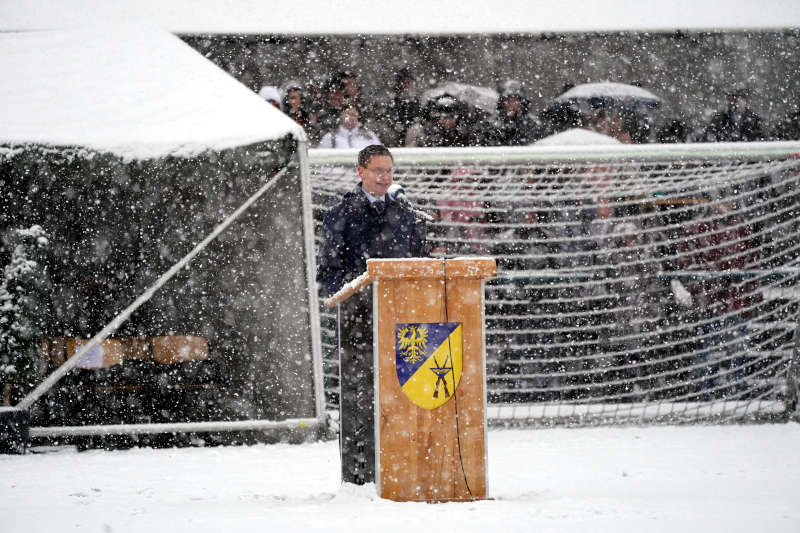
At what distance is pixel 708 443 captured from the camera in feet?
18.3

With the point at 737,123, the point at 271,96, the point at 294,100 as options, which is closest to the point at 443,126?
the point at 294,100

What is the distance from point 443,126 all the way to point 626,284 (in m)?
2.03

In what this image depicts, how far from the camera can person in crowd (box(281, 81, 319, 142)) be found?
7.89 m

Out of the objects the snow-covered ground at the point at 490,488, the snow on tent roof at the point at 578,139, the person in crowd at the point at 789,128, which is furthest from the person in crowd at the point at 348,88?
the person in crowd at the point at 789,128

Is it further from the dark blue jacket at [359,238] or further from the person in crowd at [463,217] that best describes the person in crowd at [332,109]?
the dark blue jacket at [359,238]

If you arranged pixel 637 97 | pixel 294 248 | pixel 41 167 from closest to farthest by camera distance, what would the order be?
pixel 41 167
pixel 294 248
pixel 637 97

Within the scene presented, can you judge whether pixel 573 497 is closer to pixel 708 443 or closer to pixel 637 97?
pixel 708 443

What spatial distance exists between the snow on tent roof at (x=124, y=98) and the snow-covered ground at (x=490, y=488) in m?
1.71

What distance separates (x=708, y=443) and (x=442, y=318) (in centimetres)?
290

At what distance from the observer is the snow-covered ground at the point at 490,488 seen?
301 cm
